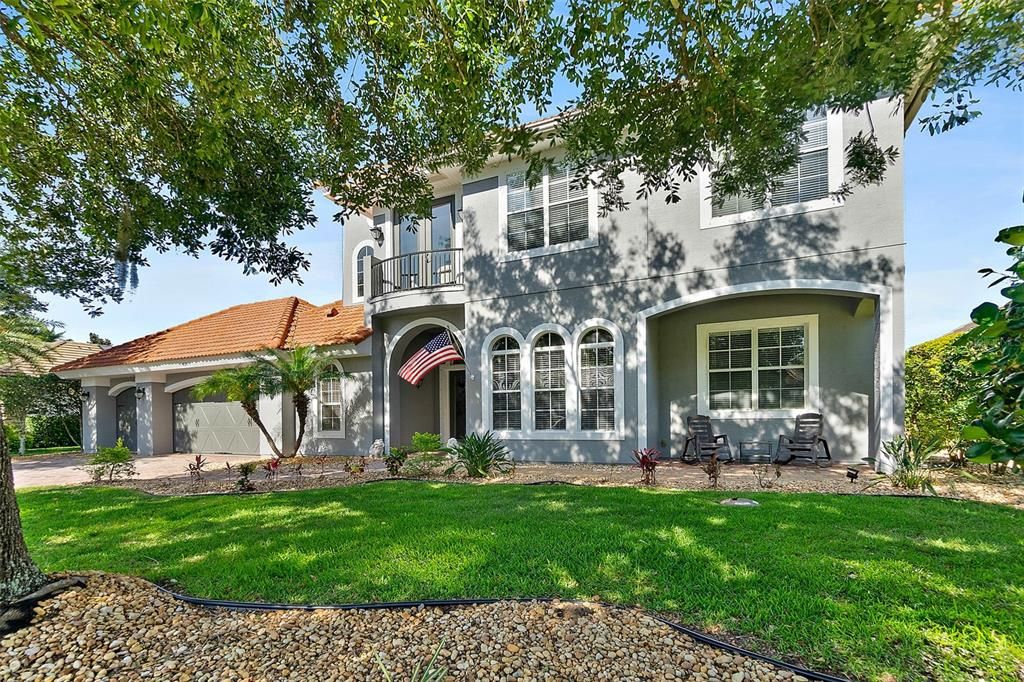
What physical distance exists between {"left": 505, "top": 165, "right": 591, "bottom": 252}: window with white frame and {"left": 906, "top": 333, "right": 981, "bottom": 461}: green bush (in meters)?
8.57

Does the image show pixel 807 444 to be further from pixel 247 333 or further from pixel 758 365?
pixel 247 333

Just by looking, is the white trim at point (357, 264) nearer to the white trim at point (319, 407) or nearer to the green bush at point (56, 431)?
the white trim at point (319, 407)

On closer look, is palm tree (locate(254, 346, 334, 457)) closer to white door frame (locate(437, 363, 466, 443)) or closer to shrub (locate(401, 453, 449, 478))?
white door frame (locate(437, 363, 466, 443))

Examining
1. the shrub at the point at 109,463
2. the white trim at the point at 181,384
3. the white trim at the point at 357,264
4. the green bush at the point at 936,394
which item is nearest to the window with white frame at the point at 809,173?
the green bush at the point at 936,394

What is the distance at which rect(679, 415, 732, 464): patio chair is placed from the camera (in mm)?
13281

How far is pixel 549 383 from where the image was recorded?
14.4 metres

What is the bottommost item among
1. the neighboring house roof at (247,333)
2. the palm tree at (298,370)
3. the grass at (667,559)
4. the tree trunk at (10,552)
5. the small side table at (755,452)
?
the small side table at (755,452)

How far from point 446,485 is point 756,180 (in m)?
8.20

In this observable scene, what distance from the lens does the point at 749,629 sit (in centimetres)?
403

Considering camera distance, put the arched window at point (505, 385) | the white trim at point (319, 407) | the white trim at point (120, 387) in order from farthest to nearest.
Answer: the white trim at point (120, 387) → the white trim at point (319, 407) → the arched window at point (505, 385)

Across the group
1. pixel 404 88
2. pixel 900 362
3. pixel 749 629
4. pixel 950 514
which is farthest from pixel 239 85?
pixel 900 362

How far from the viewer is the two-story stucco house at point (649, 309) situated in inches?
448

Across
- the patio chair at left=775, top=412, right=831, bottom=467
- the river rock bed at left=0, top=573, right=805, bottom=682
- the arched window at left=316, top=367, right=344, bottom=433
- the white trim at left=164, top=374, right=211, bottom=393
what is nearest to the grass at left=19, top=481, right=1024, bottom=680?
the river rock bed at left=0, top=573, right=805, bottom=682

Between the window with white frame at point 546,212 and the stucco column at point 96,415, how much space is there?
2026 cm
